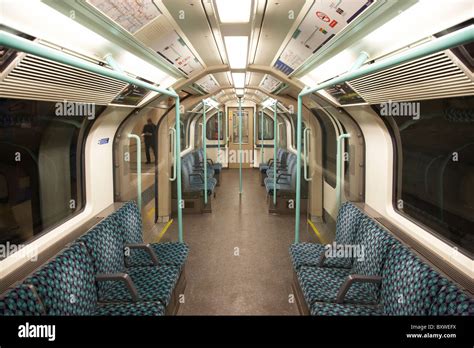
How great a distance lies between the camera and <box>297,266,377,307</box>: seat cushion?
9.43ft

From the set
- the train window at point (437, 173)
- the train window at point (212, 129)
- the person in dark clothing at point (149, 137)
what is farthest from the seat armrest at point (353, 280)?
the train window at point (212, 129)

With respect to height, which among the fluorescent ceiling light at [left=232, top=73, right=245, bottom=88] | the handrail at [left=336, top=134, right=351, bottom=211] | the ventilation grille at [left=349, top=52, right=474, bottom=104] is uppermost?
the fluorescent ceiling light at [left=232, top=73, right=245, bottom=88]

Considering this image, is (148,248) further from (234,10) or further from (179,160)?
(234,10)

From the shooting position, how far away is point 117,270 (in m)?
3.28

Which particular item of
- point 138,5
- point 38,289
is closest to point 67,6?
point 138,5

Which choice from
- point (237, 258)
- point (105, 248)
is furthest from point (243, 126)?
point (105, 248)

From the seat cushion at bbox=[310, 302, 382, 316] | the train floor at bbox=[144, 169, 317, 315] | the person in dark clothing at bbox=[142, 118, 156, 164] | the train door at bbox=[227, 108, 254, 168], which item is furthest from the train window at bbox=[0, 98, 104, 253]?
the train door at bbox=[227, 108, 254, 168]

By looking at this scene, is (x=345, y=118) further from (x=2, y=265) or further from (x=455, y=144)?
(x=2, y=265)

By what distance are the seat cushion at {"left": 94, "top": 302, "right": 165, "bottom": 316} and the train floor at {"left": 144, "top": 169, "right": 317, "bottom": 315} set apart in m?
0.91

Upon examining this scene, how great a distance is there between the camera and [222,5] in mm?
2559

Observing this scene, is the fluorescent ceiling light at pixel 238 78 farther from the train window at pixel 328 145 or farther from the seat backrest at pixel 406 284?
the seat backrest at pixel 406 284

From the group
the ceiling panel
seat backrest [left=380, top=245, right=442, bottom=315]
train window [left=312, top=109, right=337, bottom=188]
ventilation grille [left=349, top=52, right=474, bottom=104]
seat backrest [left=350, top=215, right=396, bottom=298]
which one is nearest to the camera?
ventilation grille [left=349, top=52, right=474, bottom=104]

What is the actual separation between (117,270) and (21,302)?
1395mm

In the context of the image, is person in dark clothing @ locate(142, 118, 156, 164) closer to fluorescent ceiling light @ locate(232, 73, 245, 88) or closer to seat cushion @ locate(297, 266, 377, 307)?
fluorescent ceiling light @ locate(232, 73, 245, 88)
